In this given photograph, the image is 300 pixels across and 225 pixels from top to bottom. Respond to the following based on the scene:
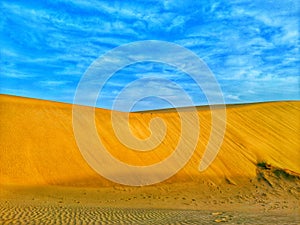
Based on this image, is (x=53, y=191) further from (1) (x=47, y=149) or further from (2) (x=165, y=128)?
(2) (x=165, y=128)

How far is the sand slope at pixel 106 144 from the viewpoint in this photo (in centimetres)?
1967

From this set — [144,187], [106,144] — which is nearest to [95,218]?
[144,187]

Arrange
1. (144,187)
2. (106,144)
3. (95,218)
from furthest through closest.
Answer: (106,144) < (144,187) < (95,218)

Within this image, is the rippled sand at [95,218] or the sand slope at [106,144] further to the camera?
the sand slope at [106,144]

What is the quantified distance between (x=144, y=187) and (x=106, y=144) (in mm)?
5686

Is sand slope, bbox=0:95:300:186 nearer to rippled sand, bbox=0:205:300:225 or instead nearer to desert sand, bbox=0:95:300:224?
desert sand, bbox=0:95:300:224

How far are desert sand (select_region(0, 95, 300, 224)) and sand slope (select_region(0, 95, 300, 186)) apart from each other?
2.4 inches

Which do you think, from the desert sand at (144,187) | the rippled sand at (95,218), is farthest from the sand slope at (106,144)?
the rippled sand at (95,218)

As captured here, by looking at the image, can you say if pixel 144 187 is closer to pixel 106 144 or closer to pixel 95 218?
pixel 106 144

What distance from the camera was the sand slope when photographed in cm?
1967

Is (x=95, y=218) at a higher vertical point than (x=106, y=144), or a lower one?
lower

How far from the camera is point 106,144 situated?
2319cm

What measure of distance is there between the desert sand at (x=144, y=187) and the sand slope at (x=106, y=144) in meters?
0.06

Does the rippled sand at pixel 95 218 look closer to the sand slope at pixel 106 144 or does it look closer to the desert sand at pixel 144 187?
the desert sand at pixel 144 187
